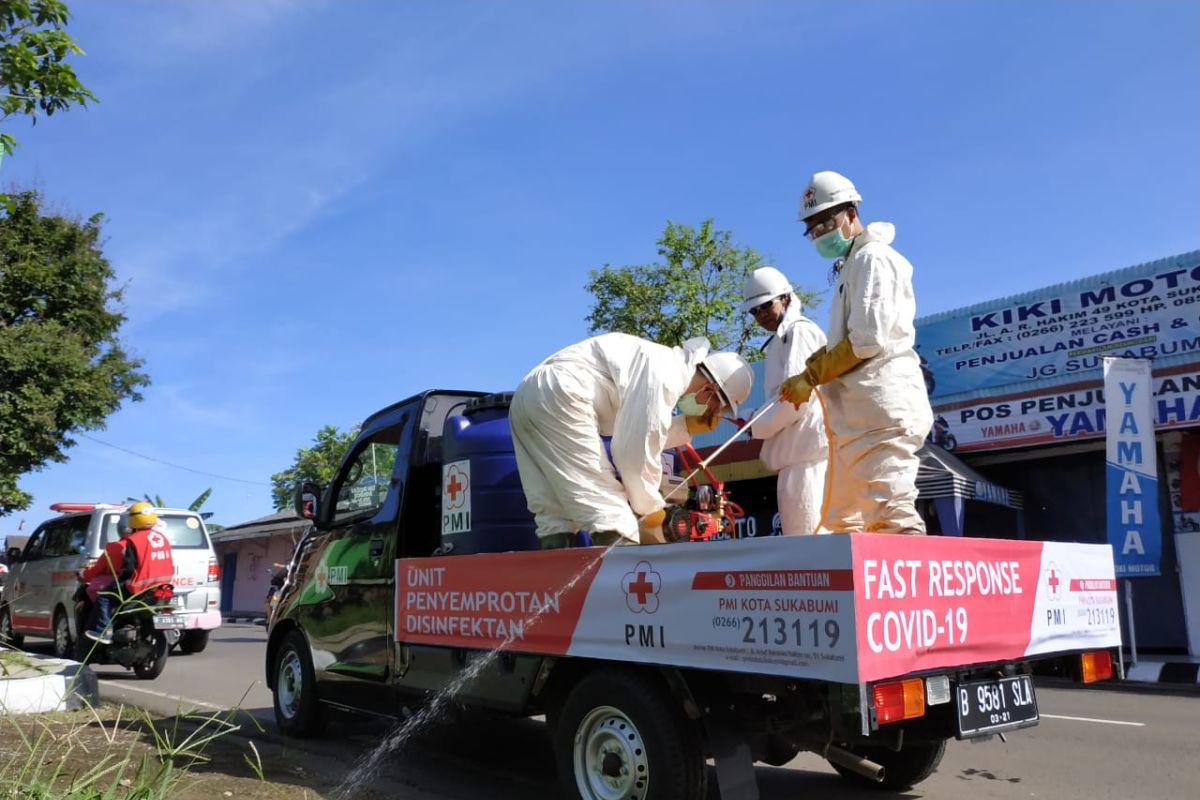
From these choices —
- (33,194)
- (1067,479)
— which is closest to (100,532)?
(33,194)

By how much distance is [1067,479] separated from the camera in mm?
14523

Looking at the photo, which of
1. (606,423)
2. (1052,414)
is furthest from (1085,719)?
(1052,414)

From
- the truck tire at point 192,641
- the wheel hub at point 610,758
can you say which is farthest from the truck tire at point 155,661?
the wheel hub at point 610,758

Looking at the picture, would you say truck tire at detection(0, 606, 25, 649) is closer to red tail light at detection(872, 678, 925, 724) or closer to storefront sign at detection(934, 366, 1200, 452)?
red tail light at detection(872, 678, 925, 724)

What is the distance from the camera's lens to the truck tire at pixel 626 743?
3.43m

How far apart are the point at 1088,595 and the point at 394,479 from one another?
12.6 feet

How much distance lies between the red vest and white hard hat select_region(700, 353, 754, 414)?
21.0 feet

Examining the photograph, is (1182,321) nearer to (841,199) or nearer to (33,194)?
(841,199)

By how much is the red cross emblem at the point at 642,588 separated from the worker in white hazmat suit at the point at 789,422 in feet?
5.76

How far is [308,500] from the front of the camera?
658cm

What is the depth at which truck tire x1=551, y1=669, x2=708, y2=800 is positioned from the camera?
3.43 meters

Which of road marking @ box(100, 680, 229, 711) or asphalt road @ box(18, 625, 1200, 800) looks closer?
asphalt road @ box(18, 625, 1200, 800)

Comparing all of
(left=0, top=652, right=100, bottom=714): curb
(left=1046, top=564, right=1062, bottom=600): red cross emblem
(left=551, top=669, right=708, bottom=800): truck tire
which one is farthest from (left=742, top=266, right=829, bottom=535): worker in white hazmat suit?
(left=0, top=652, right=100, bottom=714): curb

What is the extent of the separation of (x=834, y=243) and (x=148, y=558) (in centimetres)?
750
